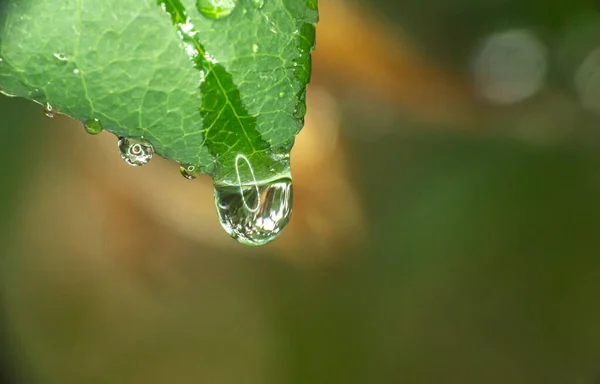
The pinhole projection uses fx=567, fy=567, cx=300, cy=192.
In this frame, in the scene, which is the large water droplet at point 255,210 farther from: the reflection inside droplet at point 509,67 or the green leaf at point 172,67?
the reflection inside droplet at point 509,67

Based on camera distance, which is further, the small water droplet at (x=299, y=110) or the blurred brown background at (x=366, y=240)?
the blurred brown background at (x=366, y=240)

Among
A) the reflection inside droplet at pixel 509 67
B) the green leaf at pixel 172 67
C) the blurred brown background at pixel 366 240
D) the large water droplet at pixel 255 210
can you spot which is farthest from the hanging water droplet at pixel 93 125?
the reflection inside droplet at pixel 509 67

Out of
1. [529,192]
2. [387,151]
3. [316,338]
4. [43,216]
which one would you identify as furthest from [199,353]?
[529,192]

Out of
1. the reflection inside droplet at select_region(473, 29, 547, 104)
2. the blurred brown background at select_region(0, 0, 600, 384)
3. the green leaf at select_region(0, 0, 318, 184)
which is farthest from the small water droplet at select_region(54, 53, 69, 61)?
the reflection inside droplet at select_region(473, 29, 547, 104)

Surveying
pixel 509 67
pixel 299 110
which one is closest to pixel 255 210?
pixel 299 110

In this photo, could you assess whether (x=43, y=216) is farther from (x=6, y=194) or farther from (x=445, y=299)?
(x=445, y=299)

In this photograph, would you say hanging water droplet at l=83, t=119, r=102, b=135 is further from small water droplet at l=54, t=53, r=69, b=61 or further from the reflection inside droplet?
the reflection inside droplet

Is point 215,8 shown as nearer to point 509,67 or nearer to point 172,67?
point 172,67
